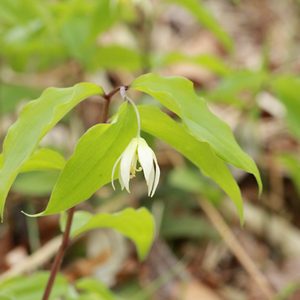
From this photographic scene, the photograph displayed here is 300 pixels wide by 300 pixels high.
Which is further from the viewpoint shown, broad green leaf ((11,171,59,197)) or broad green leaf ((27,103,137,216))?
broad green leaf ((11,171,59,197))

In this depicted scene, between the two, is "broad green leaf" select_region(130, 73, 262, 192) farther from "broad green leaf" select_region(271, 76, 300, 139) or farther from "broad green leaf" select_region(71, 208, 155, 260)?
"broad green leaf" select_region(271, 76, 300, 139)

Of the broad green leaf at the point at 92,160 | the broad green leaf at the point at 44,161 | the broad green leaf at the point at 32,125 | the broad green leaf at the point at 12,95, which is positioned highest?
the broad green leaf at the point at 32,125

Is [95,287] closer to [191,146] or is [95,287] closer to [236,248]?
[191,146]

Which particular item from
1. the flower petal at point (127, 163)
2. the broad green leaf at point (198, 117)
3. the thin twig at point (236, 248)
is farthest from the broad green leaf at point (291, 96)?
the flower petal at point (127, 163)

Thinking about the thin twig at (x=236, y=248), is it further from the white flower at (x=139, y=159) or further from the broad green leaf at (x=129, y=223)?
the white flower at (x=139, y=159)

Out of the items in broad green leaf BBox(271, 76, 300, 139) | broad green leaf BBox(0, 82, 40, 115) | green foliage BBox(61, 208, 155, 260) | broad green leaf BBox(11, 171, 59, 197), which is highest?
green foliage BBox(61, 208, 155, 260)

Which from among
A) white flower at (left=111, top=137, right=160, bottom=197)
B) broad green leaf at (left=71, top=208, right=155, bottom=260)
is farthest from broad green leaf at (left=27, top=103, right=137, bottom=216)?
broad green leaf at (left=71, top=208, right=155, bottom=260)

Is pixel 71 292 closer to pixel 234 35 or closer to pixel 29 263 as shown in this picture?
pixel 29 263

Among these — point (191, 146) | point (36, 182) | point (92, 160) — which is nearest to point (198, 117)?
point (191, 146)
